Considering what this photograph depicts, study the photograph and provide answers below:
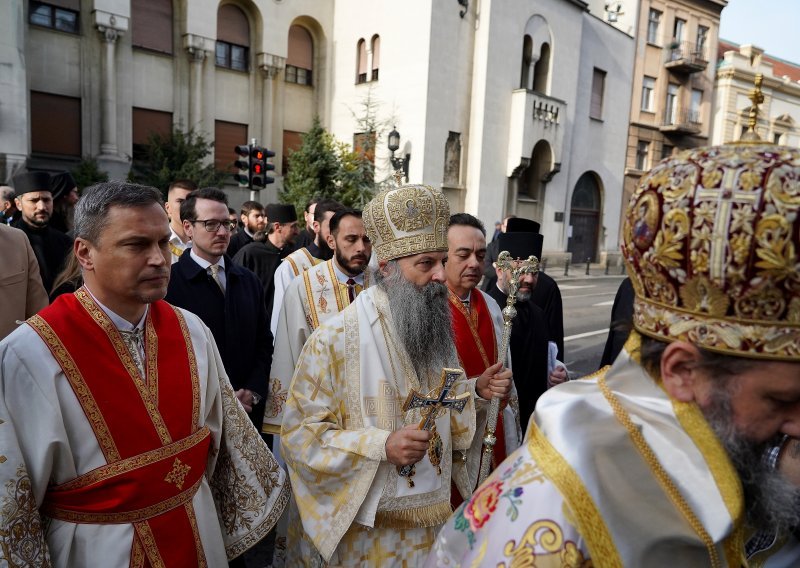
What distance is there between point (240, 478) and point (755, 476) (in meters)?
1.88

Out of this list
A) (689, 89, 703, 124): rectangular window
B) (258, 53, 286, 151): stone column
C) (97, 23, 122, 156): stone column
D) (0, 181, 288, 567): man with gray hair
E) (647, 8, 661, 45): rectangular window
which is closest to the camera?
(0, 181, 288, 567): man with gray hair

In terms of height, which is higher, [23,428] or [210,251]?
[210,251]

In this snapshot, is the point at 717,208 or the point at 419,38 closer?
the point at 717,208

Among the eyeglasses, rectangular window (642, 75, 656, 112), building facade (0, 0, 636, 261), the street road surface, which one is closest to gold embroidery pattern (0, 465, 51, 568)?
the eyeglasses

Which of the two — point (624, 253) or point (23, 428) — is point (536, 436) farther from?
point (23, 428)

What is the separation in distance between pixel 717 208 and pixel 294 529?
7.68ft

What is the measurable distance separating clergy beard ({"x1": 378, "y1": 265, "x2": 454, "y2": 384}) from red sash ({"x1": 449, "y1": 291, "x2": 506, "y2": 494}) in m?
0.55

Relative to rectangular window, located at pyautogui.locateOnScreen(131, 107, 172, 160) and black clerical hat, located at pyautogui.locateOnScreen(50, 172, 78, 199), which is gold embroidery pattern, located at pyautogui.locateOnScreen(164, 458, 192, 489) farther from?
rectangular window, located at pyautogui.locateOnScreen(131, 107, 172, 160)

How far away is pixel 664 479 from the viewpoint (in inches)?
Answer: 43.6

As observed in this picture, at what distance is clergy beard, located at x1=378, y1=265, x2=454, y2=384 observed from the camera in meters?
2.69

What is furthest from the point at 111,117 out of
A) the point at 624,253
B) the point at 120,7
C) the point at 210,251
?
the point at 624,253

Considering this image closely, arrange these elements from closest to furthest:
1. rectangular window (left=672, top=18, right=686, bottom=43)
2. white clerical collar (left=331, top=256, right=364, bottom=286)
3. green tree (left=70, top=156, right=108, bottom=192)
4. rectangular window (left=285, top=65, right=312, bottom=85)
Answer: white clerical collar (left=331, top=256, right=364, bottom=286) < green tree (left=70, top=156, right=108, bottom=192) < rectangular window (left=285, top=65, right=312, bottom=85) < rectangular window (left=672, top=18, right=686, bottom=43)

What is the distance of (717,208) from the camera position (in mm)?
1032

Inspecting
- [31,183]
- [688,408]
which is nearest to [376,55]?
[31,183]
